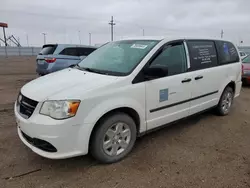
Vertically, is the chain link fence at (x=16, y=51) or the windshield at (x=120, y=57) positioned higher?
the chain link fence at (x=16, y=51)

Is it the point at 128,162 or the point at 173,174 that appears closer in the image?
the point at 173,174

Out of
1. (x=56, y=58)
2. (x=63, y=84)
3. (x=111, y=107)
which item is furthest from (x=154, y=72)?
(x=56, y=58)

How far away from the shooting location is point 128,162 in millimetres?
3002

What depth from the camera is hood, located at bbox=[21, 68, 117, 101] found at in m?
2.66

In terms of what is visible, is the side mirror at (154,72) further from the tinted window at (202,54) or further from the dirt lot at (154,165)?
the dirt lot at (154,165)

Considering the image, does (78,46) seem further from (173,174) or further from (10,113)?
(173,174)

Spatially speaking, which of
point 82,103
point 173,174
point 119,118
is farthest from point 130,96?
point 173,174

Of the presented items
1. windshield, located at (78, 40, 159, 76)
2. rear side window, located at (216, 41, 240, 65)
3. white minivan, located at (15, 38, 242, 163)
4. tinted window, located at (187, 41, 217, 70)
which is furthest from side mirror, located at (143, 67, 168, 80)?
rear side window, located at (216, 41, 240, 65)

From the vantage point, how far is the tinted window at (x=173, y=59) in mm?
3383

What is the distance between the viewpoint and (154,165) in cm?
292

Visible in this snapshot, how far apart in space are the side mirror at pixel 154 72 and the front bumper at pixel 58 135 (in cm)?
108

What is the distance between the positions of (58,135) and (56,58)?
21.7ft

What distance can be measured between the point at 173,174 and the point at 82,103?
141cm

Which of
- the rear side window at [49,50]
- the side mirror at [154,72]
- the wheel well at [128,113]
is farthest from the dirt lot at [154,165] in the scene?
the rear side window at [49,50]
